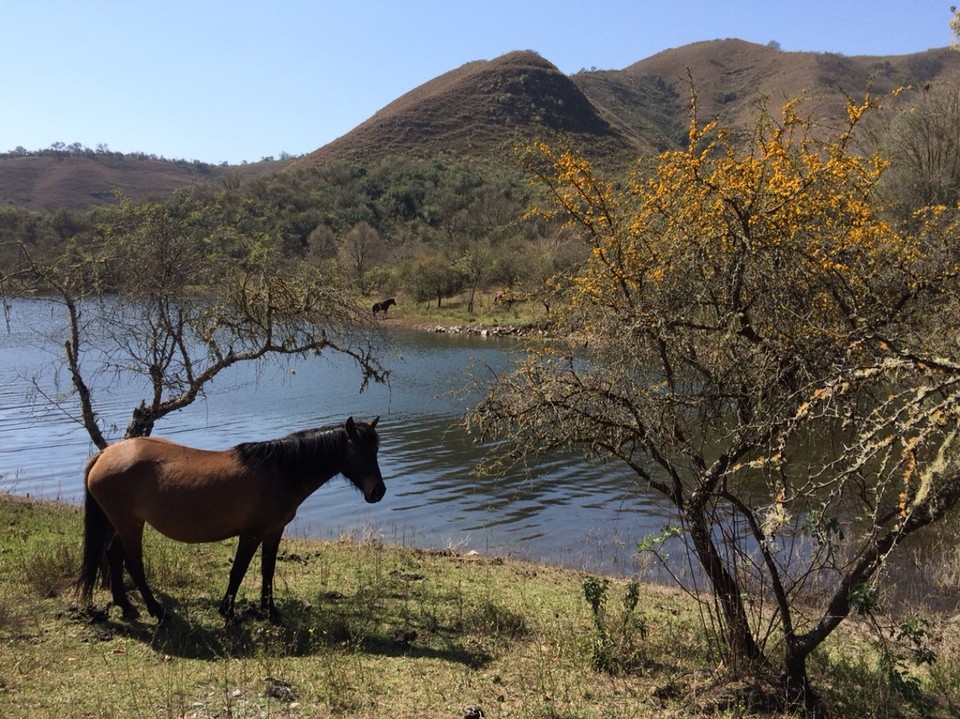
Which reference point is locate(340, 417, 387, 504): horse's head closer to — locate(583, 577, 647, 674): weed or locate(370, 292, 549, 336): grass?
locate(583, 577, 647, 674): weed

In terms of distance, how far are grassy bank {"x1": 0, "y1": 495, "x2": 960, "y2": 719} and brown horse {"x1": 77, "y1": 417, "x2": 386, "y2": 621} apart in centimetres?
46

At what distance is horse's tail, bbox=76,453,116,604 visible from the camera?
6.79 metres

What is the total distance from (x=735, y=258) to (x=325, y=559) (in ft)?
21.2

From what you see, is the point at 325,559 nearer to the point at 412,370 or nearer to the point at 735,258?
the point at 735,258

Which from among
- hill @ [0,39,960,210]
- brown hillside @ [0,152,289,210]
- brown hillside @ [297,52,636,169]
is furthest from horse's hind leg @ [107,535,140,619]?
brown hillside @ [0,152,289,210]

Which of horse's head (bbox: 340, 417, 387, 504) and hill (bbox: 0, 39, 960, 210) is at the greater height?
hill (bbox: 0, 39, 960, 210)

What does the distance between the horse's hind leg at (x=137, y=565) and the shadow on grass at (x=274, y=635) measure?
118 millimetres

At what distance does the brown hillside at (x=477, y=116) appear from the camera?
399 feet

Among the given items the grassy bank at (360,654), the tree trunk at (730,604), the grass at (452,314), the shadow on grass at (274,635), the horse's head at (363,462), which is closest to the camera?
the grassy bank at (360,654)

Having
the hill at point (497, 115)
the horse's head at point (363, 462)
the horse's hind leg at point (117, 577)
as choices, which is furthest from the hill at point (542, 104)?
the horse's hind leg at point (117, 577)

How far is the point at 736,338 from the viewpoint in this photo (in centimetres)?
592

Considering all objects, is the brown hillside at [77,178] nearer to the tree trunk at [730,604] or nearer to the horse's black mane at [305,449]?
the horse's black mane at [305,449]

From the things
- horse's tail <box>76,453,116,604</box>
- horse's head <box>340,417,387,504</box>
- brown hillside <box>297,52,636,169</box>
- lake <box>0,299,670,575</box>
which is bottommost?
lake <box>0,299,670,575</box>

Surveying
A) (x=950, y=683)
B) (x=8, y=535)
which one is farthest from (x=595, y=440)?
(x=8, y=535)
